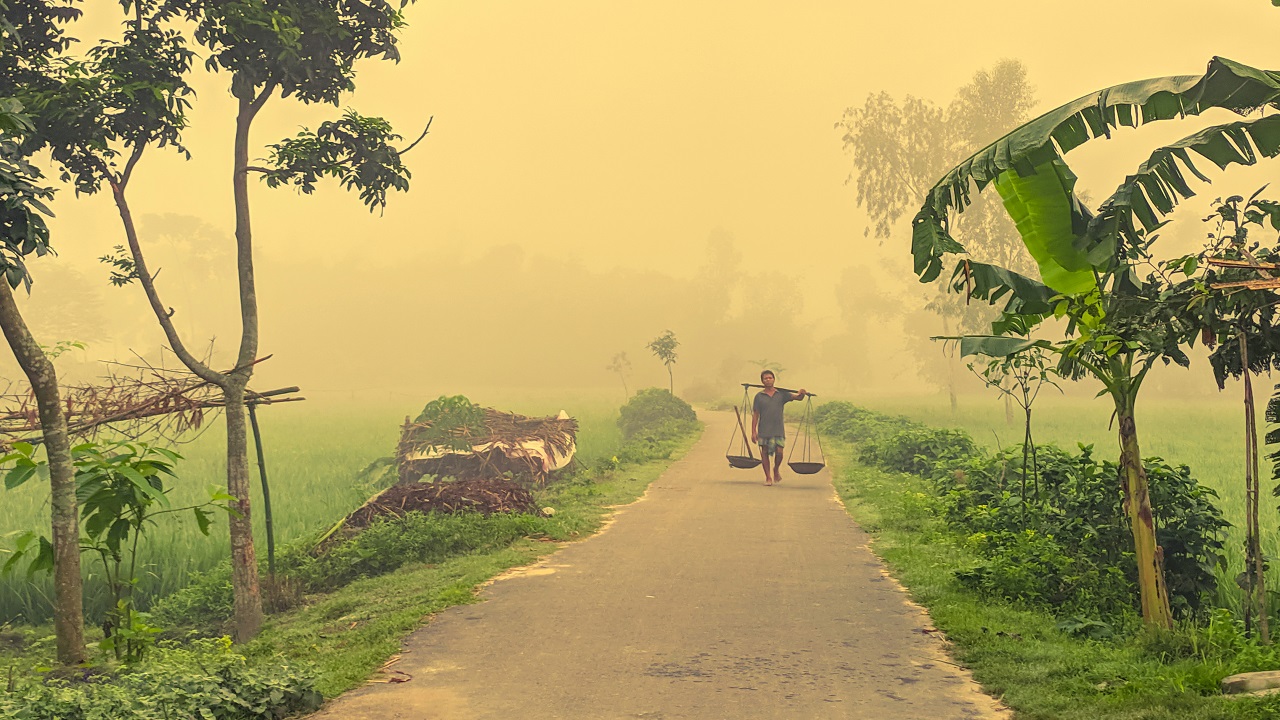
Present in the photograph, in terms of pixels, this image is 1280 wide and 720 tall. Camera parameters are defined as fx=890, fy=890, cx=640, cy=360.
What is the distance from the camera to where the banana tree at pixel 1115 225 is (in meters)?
5.72

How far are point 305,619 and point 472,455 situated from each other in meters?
7.81

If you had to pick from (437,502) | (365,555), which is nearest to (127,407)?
(365,555)

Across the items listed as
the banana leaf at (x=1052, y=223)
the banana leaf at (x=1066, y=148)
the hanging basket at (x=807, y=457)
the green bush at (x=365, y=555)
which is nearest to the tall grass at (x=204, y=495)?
the green bush at (x=365, y=555)

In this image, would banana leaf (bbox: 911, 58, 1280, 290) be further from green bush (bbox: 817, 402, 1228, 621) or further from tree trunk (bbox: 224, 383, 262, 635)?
tree trunk (bbox: 224, 383, 262, 635)

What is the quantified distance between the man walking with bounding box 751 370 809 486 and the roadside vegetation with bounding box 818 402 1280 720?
12.9 feet

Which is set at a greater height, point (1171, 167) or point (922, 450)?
point (1171, 167)

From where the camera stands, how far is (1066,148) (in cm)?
647

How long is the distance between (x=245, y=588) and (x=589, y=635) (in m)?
4.14

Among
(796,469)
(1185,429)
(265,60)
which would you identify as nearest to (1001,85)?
(1185,429)

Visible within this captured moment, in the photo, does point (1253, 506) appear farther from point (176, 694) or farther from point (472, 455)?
point (472, 455)

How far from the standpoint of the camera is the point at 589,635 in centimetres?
696

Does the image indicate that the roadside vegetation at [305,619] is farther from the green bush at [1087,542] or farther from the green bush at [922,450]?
the green bush at [922,450]

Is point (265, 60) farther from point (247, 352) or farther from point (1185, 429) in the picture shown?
point (1185, 429)

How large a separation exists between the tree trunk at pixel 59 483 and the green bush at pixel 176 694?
510 mm
